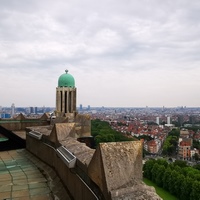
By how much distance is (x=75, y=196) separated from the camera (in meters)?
4.00

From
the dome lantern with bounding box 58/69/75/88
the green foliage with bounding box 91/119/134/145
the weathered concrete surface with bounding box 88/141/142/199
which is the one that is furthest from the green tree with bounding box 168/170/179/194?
the weathered concrete surface with bounding box 88/141/142/199

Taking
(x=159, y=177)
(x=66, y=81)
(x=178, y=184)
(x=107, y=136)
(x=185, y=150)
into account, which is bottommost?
(x=185, y=150)

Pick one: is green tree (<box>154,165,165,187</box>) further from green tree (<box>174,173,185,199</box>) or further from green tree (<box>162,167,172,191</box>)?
green tree (<box>174,173,185,199</box>)

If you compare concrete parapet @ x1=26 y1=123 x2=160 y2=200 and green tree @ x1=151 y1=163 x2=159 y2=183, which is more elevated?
concrete parapet @ x1=26 y1=123 x2=160 y2=200

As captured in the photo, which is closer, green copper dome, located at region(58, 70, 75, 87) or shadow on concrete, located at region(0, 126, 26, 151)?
shadow on concrete, located at region(0, 126, 26, 151)

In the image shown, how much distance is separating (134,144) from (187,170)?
1337 inches

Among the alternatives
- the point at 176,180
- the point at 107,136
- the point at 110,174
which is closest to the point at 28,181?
the point at 110,174

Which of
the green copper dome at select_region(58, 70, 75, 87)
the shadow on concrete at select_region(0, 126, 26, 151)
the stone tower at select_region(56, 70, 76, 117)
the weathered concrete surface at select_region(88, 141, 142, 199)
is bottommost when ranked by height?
the shadow on concrete at select_region(0, 126, 26, 151)

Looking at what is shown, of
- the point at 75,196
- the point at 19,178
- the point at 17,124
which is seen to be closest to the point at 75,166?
the point at 75,196

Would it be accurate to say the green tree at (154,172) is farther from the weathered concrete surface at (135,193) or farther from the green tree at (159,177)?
the weathered concrete surface at (135,193)

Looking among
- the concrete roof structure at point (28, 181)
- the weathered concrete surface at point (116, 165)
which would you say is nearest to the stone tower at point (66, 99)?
the concrete roof structure at point (28, 181)

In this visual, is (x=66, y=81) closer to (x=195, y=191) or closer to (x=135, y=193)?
(x=195, y=191)

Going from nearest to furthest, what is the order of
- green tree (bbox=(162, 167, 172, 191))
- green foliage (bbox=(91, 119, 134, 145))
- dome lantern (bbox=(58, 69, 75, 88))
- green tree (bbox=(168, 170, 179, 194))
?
dome lantern (bbox=(58, 69, 75, 88))
green tree (bbox=(168, 170, 179, 194))
green tree (bbox=(162, 167, 172, 191))
green foliage (bbox=(91, 119, 134, 145))

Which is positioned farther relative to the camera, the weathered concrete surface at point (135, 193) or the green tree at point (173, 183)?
the green tree at point (173, 183)
